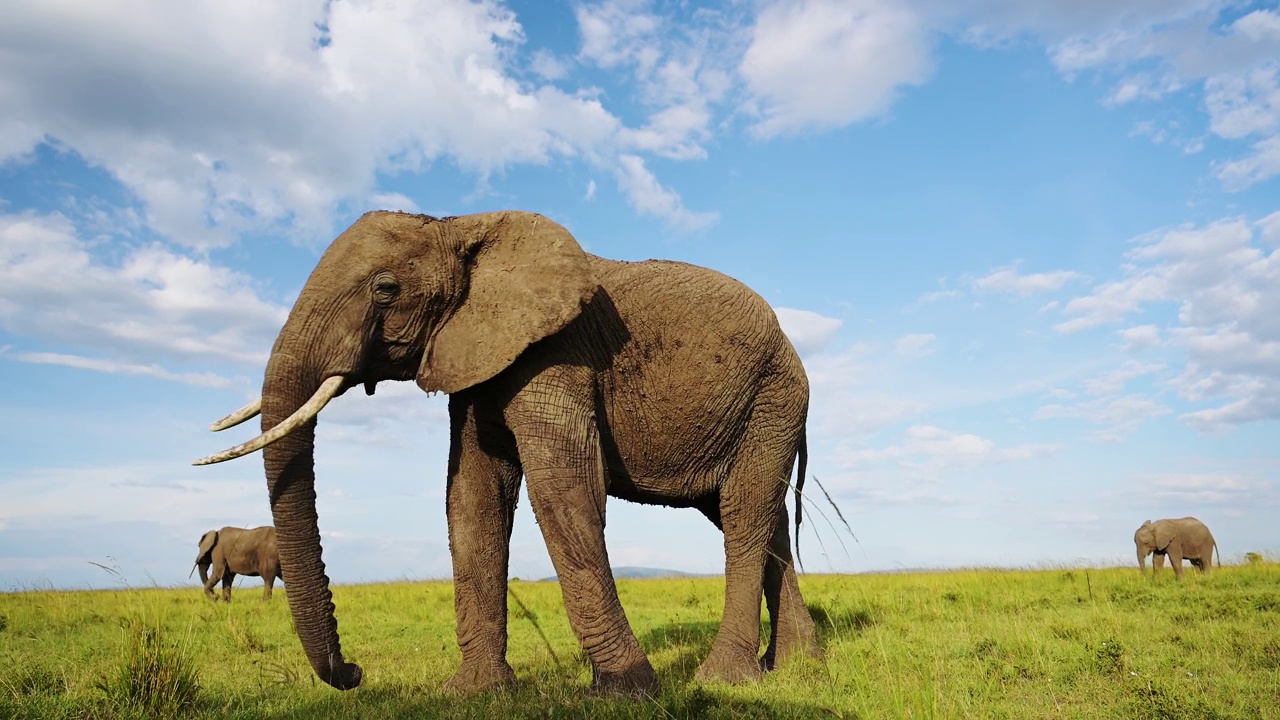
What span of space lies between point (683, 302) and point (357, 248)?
2.86 m

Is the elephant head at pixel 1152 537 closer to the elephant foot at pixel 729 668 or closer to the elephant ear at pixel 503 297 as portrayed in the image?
the elephant foot at pixel 729 668

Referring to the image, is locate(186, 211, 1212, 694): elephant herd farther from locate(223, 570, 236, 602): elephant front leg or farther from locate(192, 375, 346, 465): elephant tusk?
locate(223, 570, 236, 602): elephant front leg

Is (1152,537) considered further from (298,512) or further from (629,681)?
(298,512)

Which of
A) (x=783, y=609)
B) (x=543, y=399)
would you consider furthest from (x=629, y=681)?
(x=783, y=609)

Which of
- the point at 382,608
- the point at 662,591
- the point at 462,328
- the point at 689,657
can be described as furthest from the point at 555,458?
the point at 662,591

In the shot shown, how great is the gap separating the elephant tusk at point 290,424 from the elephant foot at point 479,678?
2.70 meters

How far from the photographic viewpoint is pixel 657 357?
7.84 m

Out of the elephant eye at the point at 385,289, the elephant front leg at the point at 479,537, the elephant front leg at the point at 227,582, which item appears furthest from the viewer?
the elephant front leg at the point at 227,582

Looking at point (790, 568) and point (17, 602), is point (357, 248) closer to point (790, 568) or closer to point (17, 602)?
point (790, 568)

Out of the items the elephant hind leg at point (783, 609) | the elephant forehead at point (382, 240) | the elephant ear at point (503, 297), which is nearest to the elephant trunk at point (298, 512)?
the elephant forehead at point (382, 240)

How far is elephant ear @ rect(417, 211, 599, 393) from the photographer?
695 centimetres

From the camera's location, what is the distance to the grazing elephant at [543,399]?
679cm

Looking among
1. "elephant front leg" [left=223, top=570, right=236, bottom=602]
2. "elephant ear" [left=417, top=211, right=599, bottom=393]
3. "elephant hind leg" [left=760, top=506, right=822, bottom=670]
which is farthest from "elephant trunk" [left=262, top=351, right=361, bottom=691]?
"elephant front leg" [left=223, top=570, right=236, bottom=602]

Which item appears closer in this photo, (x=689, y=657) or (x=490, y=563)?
(x=490, y=563)
